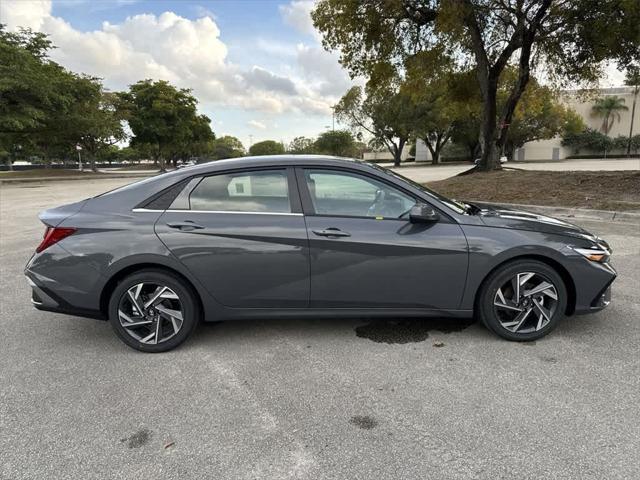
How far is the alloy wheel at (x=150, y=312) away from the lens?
10.5 ft

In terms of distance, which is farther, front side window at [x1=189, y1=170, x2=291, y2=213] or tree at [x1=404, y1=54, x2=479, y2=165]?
tree at [x1=404, y1=54, x2=479, y2=165]

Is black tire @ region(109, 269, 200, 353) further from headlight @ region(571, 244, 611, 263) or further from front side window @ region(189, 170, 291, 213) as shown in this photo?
headlight @ region(571, 244, 611, 263)

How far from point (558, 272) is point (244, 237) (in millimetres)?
2506

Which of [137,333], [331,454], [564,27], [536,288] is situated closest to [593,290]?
[536,288]

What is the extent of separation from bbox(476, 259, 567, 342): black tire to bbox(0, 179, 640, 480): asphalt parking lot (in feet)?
0.32

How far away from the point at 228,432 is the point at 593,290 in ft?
9.58

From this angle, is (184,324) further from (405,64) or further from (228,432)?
(405,64)

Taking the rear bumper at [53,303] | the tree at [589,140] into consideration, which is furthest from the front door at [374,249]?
the tree at [589,140]

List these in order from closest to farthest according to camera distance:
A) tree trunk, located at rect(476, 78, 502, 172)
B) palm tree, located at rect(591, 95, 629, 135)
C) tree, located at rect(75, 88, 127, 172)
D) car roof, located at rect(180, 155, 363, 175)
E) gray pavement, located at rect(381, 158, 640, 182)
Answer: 1. car roof, located at rect(180, 155, 363, 175)
2. tree trunk, located at rect(476, 78, 502, 172)
3. gray pavement, located at rect(381, 158, 640, 182)
4. tree, located at rect(75, 88, 127, 172)
5. palm tree, located at rect(591, 95, 629, 135)

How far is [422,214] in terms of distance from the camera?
10.2ft

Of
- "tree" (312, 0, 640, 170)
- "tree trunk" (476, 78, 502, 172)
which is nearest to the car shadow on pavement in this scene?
"tree" (312, 0, 640, 170)

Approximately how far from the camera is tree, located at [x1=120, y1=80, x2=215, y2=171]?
41.2 meters

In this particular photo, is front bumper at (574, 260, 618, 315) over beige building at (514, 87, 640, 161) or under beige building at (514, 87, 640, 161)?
under

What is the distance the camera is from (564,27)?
1347 cm
